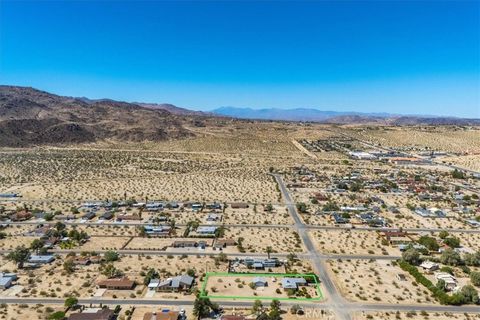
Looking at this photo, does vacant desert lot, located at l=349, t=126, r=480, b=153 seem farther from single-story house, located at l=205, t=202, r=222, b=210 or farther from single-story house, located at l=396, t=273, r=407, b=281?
single-story house, located at l=396, t=273, r=407, b=281

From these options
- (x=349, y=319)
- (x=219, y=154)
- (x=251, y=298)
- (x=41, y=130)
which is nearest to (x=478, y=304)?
(x=349, y=319)

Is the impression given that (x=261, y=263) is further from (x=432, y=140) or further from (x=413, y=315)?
(x=432, y=140)

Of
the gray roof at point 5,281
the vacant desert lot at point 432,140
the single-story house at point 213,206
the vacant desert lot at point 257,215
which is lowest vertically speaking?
the vacant desert lot at point 257,215

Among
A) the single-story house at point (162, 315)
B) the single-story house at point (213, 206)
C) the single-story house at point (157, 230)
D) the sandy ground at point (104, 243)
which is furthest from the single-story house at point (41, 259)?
the single-story house at point (213, 206)

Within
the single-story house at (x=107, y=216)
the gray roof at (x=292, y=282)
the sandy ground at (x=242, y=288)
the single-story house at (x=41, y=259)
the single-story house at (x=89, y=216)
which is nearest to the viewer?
the sandy ground at (x=242, y=288)

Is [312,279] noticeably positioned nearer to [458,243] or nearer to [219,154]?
[458,243]

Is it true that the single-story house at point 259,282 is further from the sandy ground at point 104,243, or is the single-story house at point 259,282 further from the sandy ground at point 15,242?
the sandy ground at point 15,242
